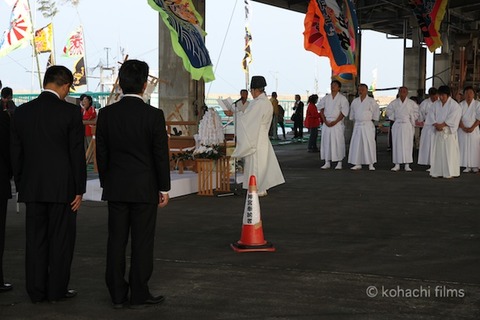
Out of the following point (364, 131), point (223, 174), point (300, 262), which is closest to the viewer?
point (300, 262)

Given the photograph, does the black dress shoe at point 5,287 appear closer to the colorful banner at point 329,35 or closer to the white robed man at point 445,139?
the white robed man at point 445,139

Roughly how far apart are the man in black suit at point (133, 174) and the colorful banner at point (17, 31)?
1799 centimetres

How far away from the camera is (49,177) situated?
5043 millimetres

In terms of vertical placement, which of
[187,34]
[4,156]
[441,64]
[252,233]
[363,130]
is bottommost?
[252,233]

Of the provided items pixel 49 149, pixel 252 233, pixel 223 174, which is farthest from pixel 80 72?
pixel 49 149

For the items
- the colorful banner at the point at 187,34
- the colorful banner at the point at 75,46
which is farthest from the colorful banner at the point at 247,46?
the colorful banner at the point at 187,34

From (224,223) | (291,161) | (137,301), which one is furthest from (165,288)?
(291,161)

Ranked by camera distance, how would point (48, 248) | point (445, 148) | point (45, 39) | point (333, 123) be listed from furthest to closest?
point (45, 39) → point (333, 123) → point (445, 148) → point (48, 248)

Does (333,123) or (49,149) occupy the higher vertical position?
(49,149)

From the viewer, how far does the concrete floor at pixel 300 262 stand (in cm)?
503

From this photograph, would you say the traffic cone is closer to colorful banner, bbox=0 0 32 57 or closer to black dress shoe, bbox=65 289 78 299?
black dress shoe, bbox=65 289 78 299

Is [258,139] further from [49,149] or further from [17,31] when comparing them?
Result: [17,31]

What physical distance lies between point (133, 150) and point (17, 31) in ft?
60.0

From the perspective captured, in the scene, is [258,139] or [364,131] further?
[364,131]
